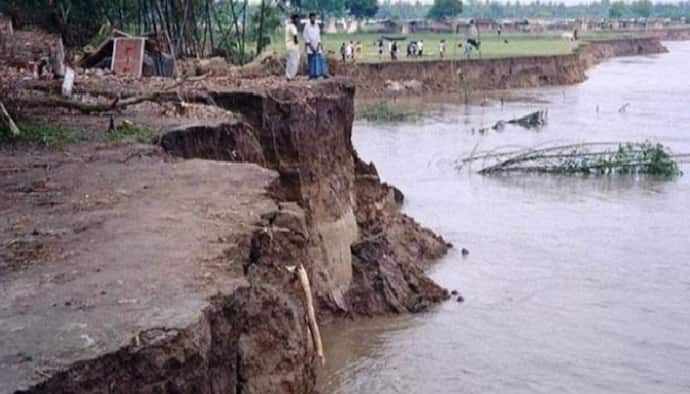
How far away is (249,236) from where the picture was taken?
9.55 meters

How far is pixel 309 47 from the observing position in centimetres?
2081

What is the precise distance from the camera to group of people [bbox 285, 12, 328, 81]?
2058cm

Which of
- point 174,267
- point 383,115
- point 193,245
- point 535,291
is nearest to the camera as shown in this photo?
point 174,267

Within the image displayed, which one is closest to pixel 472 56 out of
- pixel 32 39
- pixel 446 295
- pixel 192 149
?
pixel 32 39

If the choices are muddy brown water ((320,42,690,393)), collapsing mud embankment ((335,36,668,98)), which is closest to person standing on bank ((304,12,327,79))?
muddy brown water ((320,42,690,393))

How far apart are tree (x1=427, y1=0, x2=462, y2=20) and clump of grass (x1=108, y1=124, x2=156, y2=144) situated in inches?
4197

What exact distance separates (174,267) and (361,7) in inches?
3741

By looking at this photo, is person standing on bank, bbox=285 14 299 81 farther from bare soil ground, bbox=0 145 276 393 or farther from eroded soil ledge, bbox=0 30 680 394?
bare soil ground, bbox=0 145 276 393

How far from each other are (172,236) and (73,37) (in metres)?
24.9

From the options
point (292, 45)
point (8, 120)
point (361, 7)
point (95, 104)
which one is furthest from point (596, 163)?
point (361, 7)

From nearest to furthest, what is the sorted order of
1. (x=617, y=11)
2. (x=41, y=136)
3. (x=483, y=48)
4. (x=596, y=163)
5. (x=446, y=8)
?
1. (x=41, y=136)
2. (x=596, y=163)
3. (x=483, y=48)
4. (x=446, y=8)
5. (x=617, y=11)

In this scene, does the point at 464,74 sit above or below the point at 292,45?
below

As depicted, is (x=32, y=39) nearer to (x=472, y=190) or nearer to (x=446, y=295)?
(x=472, y=190)

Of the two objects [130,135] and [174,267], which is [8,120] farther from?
[174,267]
